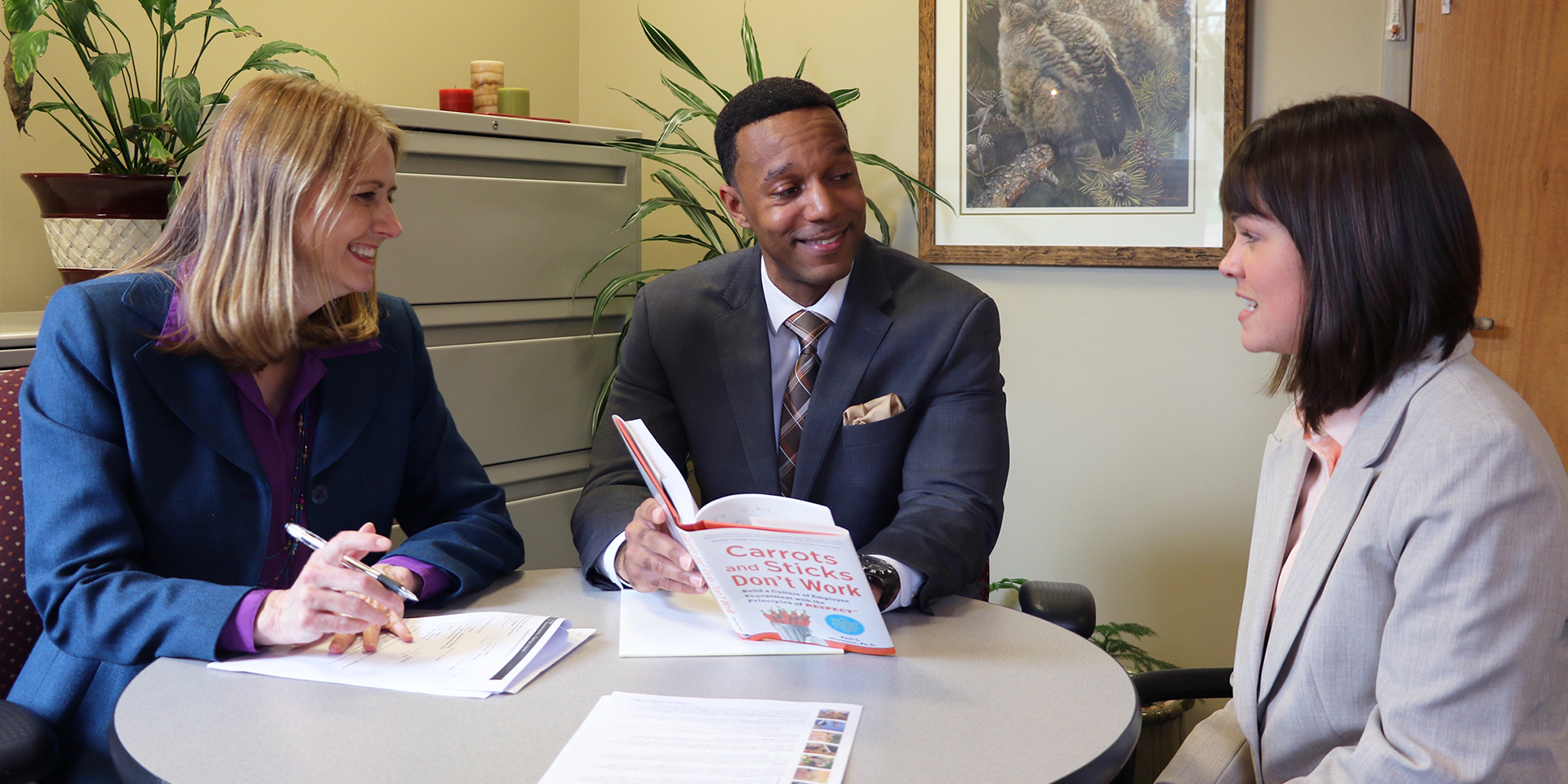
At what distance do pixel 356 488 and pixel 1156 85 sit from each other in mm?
2061

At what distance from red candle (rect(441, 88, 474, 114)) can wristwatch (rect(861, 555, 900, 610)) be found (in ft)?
6.27

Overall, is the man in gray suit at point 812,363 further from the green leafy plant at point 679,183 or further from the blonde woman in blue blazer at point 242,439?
the green leafy plant at point 679,183

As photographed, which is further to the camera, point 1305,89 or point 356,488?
point 1305,89

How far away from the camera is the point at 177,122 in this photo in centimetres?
223

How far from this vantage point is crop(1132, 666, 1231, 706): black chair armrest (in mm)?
1444

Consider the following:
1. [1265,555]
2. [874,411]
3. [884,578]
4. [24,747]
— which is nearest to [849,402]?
[874,411]

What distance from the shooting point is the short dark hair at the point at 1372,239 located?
1.17 meters

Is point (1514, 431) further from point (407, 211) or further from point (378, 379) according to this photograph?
point (407, 211)

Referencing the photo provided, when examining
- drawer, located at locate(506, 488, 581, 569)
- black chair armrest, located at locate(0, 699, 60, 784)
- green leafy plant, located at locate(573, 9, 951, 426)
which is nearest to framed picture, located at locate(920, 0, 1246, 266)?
green leafy plant, located at locate(573, 9, 951, 426)

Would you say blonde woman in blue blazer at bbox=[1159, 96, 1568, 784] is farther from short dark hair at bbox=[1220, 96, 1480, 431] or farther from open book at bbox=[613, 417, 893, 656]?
open book at bbox=[613, 417, 893, 656]

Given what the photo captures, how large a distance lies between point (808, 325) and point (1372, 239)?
97 centimetres

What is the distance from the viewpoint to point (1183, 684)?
1.48 metres

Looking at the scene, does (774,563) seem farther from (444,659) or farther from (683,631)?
(444,659)

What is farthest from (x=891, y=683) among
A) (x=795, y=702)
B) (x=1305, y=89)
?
(x=1305, y=89)
